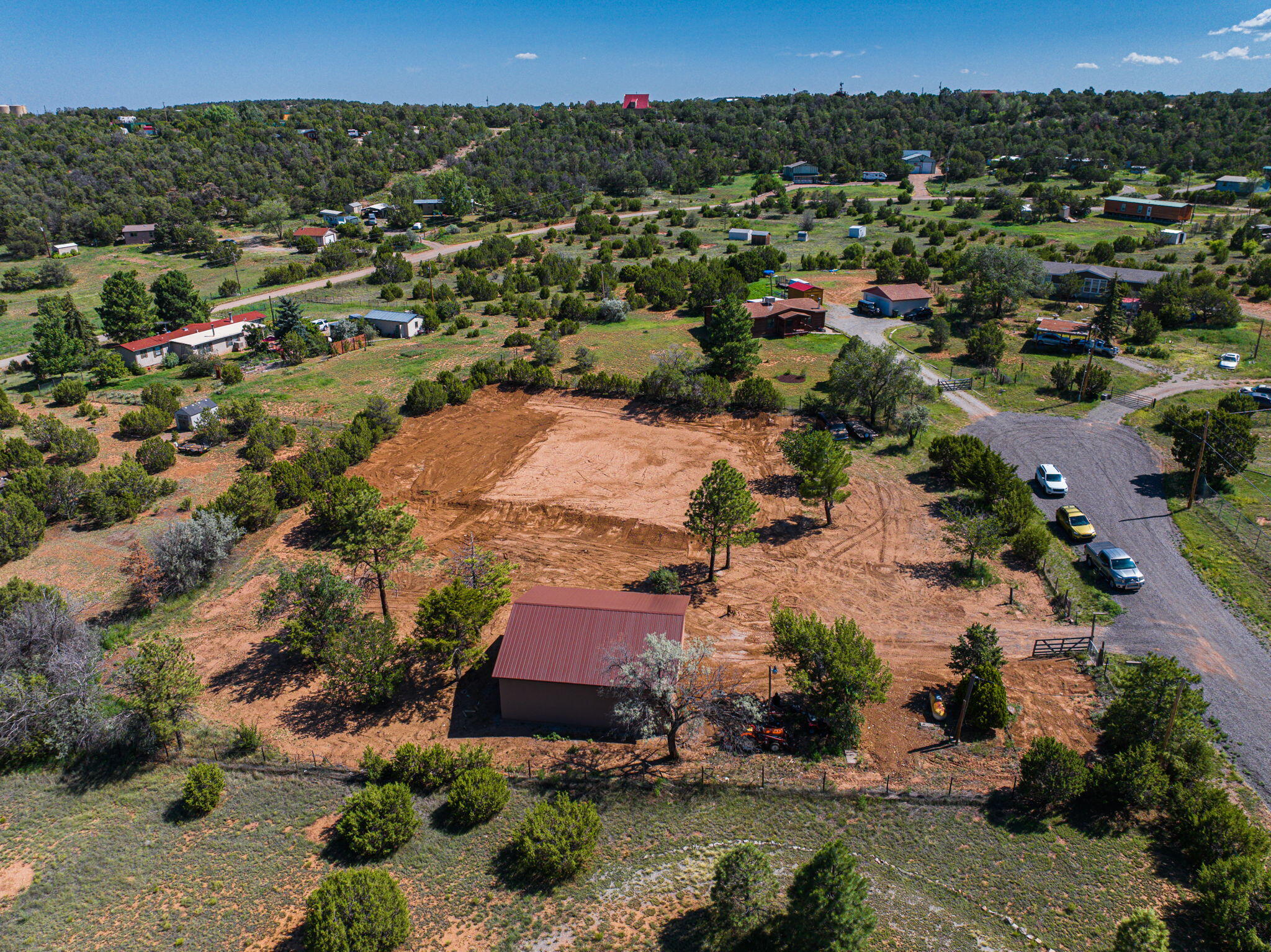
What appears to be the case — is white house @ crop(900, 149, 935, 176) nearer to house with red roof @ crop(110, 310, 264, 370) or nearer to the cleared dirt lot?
the cleared dirt lot

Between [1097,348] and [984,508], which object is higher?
[1097,348]

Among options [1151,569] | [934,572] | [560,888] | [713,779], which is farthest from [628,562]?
[1151,569]

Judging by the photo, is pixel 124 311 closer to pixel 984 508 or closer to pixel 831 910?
pixel 984 508

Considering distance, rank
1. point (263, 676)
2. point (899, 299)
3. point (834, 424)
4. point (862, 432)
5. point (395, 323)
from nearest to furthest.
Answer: point (263, 676), point (862, 432), point (834, 424), point (395, 323), point (899, 299)

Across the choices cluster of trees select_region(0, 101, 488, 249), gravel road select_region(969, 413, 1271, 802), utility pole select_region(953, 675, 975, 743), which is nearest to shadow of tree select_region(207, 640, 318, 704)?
utility pole select_region(953, 675, 975, 743)

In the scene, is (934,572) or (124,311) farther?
(124,311)

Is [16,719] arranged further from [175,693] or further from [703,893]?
[703,893]

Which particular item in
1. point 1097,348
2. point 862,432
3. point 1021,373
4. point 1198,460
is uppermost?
point 1097,348
